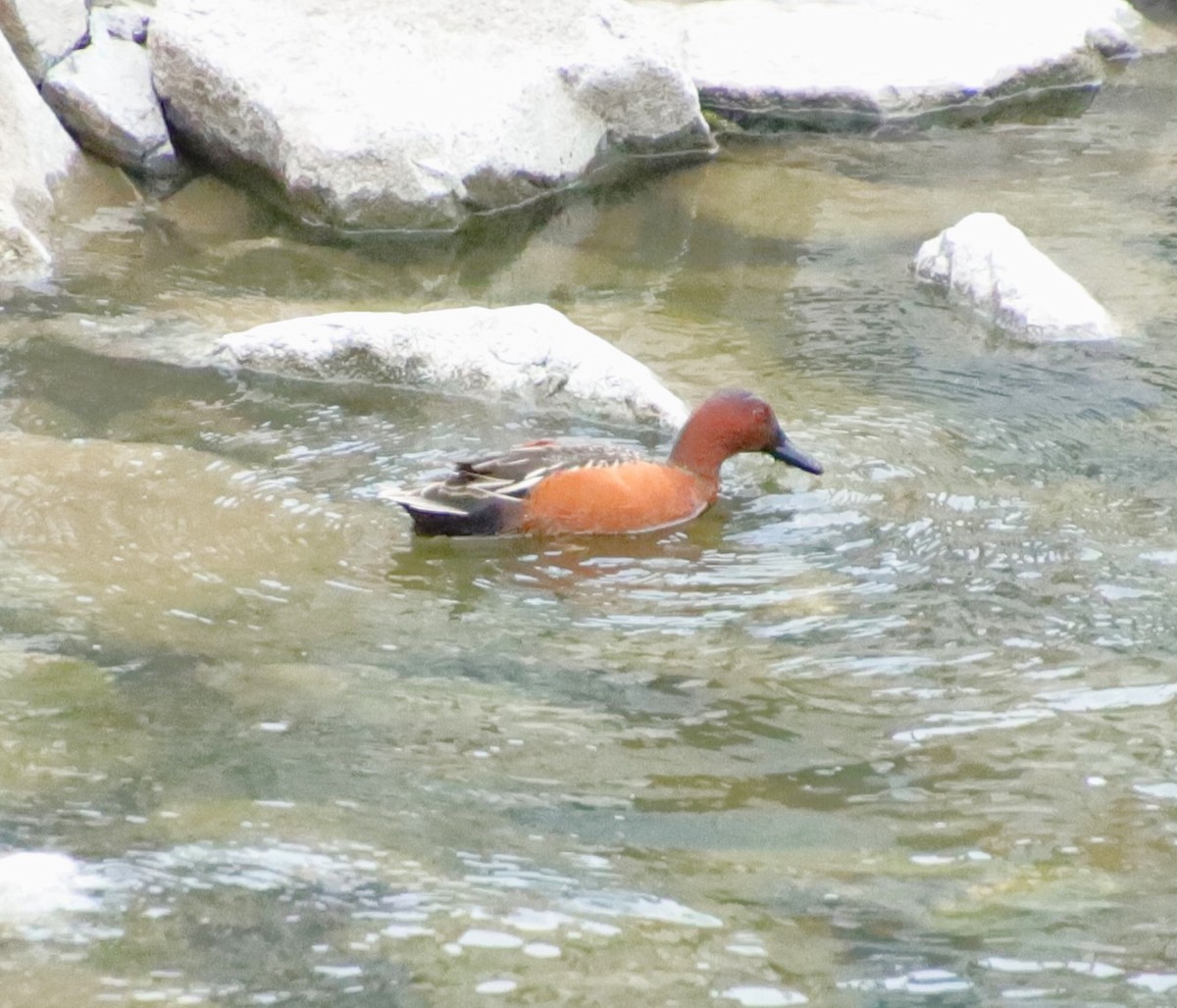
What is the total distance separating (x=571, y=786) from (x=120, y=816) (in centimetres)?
89

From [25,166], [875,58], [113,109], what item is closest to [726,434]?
[25,166]

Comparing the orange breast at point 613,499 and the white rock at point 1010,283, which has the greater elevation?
the white rock at point 1010,283

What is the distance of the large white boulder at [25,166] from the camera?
774 cm

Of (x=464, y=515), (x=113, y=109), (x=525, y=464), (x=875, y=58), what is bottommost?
(x=464, y=515)

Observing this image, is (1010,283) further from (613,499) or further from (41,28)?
(41,28)

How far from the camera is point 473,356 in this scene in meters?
6.47

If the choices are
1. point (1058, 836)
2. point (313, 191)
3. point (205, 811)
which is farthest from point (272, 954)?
point (313, 191)

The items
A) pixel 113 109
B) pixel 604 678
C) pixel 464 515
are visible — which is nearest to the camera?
pixel 604 678

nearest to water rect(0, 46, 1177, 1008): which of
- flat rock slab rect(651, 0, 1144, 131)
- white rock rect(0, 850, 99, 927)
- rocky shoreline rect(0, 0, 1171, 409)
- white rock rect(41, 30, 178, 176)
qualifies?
white rock rect(0, 850, 99, 927)

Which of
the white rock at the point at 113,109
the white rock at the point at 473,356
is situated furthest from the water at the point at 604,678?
the white rock at the point at 113,109

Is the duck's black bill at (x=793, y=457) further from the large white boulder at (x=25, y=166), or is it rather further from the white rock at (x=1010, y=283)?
the large white boulder at (x=25, y=166)

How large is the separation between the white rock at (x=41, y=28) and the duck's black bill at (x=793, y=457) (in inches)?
205

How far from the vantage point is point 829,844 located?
3.36 m

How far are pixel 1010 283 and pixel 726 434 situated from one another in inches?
86.5
